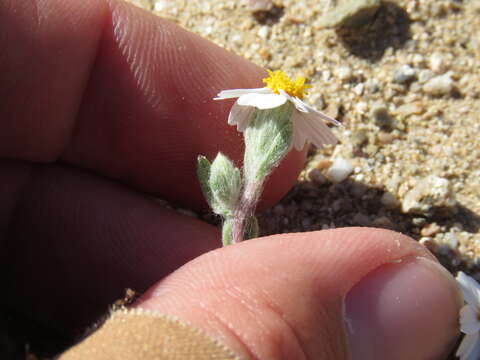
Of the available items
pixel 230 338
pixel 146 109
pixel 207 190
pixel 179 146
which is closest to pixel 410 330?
pixel 230 338

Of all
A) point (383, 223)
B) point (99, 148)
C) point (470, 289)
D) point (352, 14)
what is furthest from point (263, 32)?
point (470, 289)

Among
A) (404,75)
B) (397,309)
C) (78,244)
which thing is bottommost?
(78,244)

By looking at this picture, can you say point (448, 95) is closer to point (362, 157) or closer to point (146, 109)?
point (362, 157)

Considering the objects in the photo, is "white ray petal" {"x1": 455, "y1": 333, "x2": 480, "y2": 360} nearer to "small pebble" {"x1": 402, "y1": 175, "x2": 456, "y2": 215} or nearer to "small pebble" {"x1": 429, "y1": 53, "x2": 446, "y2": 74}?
"small pebble" {"x1": 402, "y1": 175, "x2": 456, "y2": 215}

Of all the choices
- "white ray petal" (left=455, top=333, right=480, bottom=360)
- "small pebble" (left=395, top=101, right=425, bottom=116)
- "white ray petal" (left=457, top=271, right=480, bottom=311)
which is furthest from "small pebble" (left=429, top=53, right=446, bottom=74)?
"white ray petal" (left=455, top=333, right=480, bottom=360)

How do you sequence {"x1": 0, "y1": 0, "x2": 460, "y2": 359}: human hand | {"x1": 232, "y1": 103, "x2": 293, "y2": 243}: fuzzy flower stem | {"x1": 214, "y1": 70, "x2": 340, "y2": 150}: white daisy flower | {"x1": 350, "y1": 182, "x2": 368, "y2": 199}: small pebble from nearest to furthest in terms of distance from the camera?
{"x1": 232, "y1": 103, "x2": 293, "y2": 243}: fuzzy flower stem < {"x1": 214, "y1": 70, "x2": 340, "y2": 150}: white daisy flower < {"x1": 0, "y1": 0, "x2": 460, "y2": 359}: human hand < {"x1": 350, "y1": 182, "x2": 368, "y2": 199}: small pebble

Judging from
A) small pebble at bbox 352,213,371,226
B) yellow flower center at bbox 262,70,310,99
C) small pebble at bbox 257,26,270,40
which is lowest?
small pebble at bbox 352,213,371,226

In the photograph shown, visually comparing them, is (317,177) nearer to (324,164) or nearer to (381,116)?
(324,164)
